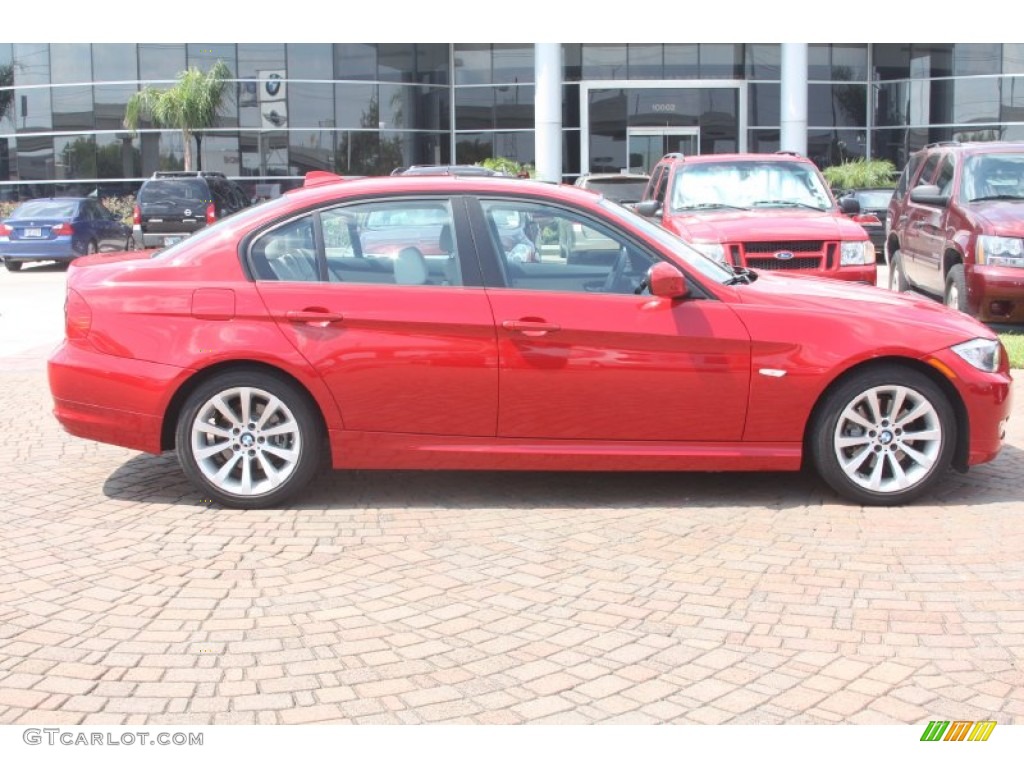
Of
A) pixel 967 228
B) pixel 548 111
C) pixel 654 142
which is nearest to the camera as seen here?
pixel 967 228

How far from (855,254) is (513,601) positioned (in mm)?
7413

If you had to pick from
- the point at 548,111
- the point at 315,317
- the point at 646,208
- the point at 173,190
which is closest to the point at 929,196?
the point at 646,208

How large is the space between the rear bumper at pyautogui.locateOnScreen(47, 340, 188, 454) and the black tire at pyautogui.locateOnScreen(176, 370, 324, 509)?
0.15 m

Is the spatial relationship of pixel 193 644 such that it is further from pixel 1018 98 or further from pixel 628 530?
pixel 1018 98

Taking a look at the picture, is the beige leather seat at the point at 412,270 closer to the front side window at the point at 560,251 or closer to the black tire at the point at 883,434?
the front side window at the point at 560,251

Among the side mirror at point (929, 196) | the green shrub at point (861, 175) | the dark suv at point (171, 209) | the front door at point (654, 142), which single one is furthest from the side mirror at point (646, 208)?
the front door at point (654, 142)

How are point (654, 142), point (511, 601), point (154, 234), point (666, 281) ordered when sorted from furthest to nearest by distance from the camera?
point (654, 142)
point (154, 234)
point (666, 281)
point (511, 601)

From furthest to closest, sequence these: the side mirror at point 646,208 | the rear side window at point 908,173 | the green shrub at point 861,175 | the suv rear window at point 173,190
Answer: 1. the green shrub at point 861,175
2. the suv rear window at point 173,190
3. the rear side window at point 908,173
4. the side mirror at point 646,208

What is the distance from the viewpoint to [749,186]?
12.7 metres

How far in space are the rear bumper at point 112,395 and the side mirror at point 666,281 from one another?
245 centimetres

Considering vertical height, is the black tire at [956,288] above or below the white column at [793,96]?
below

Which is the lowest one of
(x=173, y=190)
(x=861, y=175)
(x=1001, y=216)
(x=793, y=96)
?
(x=1001, y=216)

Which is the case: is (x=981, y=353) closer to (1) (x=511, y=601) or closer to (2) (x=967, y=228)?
(1) (x=511, y=601)

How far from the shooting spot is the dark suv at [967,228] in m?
11.7
